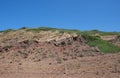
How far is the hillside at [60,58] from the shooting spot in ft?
45.1

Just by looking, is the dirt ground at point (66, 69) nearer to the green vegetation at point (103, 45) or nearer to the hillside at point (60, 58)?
the hillside at point (60, 58)

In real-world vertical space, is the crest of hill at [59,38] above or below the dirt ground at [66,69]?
above

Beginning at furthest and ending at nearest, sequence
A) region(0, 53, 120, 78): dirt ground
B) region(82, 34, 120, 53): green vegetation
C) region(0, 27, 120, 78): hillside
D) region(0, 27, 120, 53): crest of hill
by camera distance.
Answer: region(0, 27, 120, 53): crest of hill → region(82, 34, 120, 53): green vegetation → region(0, 27, 120, 78): hillside → region(0, 53, 120, 78): dirt ground

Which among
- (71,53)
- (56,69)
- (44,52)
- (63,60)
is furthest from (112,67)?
(44,52)

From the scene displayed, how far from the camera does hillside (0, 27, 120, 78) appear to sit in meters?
13.7

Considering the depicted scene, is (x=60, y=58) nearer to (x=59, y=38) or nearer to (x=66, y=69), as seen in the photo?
(x=66, y=69)

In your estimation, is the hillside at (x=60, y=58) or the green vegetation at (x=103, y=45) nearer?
the hillside at (x=60, y=58)

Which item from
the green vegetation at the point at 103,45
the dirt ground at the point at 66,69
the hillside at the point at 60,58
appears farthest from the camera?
the green vegetation at the point at 103,45

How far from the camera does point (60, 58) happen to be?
1789cm

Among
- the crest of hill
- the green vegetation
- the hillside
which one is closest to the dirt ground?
the hillside

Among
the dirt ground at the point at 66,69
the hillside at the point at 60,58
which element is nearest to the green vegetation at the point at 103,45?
the hillside at the point at 60,58

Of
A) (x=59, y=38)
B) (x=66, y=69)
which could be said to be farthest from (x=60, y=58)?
(x=59, y=38)

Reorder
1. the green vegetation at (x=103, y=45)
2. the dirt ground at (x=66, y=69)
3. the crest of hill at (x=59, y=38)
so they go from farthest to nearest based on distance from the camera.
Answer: the crest of hill at (x=59, y=38), the green vegetation at (x=103, y=45), the dirt ground at (x=66, y=69)

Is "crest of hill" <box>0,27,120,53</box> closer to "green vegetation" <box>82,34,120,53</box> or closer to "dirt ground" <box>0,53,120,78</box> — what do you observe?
"green vegetation" <box>82,34,120,53</box>
